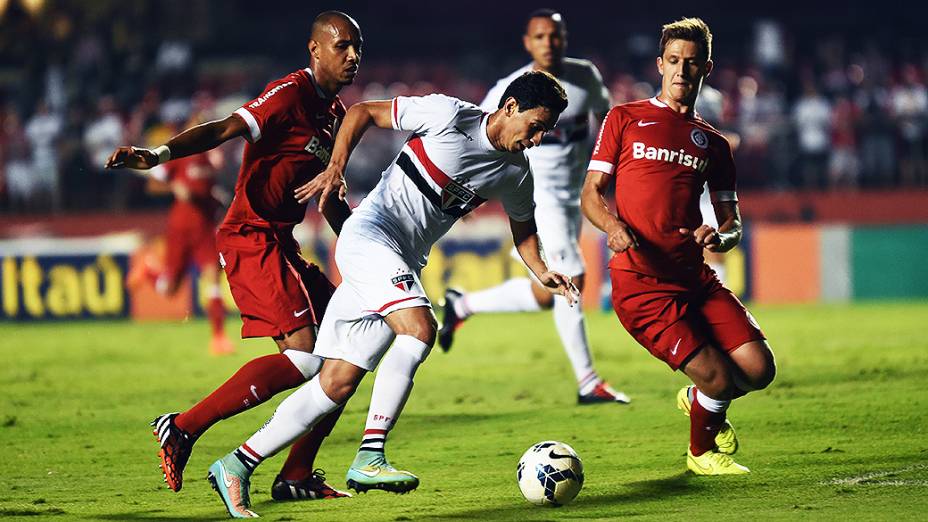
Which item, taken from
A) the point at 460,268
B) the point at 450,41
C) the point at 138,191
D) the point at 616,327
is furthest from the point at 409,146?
the point at 450,41

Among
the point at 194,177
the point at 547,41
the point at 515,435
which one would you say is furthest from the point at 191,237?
the point at 515,435

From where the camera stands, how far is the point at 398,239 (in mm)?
6273

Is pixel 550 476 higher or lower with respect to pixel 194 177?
lower

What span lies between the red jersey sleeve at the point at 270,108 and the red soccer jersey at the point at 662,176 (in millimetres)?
1588

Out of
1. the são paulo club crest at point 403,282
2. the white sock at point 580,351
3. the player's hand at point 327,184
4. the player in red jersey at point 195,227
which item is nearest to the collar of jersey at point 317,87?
the player's hand at point 327,184

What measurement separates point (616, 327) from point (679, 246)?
9.21m

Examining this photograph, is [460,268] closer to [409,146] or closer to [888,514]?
[409,146]

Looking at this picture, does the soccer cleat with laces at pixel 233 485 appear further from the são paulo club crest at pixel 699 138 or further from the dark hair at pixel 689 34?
the dark hair at pixel 689 34

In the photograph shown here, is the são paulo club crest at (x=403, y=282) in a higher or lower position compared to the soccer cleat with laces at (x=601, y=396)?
higher

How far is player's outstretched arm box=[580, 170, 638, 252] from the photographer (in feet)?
20.4

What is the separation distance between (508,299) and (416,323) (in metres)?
4.29

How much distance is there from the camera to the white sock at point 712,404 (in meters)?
6.53

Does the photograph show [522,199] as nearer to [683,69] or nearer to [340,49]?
[683,69]

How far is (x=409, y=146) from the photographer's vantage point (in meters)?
6.43
